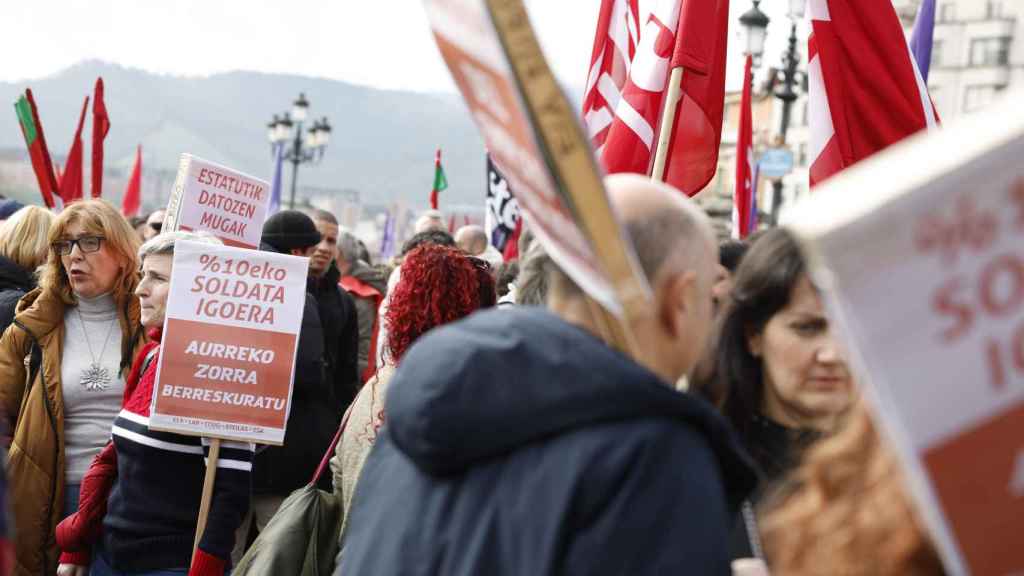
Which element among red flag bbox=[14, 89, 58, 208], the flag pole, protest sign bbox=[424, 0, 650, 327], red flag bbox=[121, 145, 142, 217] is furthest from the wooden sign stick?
red flag bbox=[121, 145, 142, 217]

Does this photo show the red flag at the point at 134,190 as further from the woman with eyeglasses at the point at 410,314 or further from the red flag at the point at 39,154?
the woman with eyeglasses at the point at 410,314

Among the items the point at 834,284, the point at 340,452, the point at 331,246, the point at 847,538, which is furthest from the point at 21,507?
the point at 834,284

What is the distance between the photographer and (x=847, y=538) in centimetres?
159

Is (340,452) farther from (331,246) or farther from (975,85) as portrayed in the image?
(975,85)

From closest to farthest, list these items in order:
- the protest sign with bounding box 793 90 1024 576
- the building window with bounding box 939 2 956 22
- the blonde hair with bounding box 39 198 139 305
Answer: the protest sign with bounding box 793 90 1024 576 → the blonde hair with bounding box 39 198 139 305 → the building window with bounding box 939 2 956 22

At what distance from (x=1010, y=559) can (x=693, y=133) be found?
410cm

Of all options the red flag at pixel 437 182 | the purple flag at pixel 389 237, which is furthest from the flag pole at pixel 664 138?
the purple flag at pixel 389 237

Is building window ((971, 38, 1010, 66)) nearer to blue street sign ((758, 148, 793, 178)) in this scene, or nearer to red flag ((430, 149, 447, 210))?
blue street sign ((758, 148, 793, 178))

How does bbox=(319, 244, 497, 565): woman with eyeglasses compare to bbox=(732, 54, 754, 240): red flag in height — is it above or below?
below

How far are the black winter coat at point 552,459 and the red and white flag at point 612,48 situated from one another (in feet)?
13.0

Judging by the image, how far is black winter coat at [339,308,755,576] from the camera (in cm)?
206

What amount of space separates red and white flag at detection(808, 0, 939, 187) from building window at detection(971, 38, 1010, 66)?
3439 inches

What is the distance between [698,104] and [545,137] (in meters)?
3.54

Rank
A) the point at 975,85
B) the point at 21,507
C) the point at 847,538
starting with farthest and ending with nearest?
the point at 975,85
the point at 21,507
the point at 847,538
